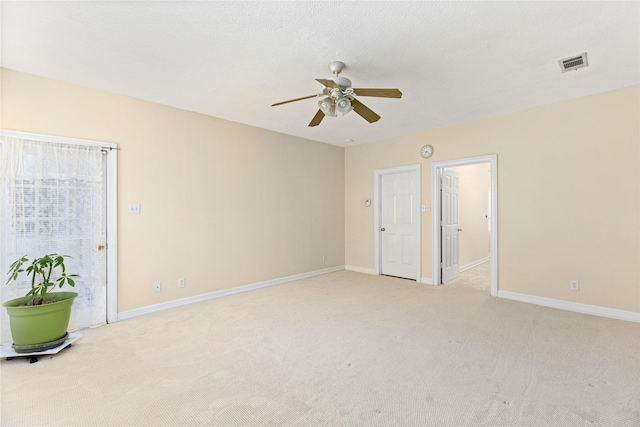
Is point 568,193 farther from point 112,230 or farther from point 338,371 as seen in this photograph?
point 112,230

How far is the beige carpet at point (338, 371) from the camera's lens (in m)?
1.81

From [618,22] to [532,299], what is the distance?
318 centimetres

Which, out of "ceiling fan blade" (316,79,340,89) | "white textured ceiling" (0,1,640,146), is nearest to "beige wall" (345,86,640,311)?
"white textured ceiling" (0,1,640,146)

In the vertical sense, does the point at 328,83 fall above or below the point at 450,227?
above

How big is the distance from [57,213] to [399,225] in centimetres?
483

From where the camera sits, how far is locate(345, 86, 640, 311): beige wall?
335 centimetres

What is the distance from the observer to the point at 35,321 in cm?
252

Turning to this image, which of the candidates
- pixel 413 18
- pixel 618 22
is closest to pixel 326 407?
pixel 413 18

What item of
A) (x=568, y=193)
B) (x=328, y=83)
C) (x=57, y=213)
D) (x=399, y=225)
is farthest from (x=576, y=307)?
(x=57, y=213)

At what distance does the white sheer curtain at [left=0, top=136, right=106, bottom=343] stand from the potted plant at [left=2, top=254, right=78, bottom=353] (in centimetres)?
22

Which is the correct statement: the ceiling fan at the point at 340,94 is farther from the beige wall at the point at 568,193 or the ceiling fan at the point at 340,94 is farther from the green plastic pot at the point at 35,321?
the green plastic pot at the point at 35,321

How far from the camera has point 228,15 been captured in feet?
6.77

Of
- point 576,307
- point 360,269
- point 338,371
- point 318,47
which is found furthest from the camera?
point 360,269

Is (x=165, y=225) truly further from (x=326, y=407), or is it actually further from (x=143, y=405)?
(x=326, y=407)
